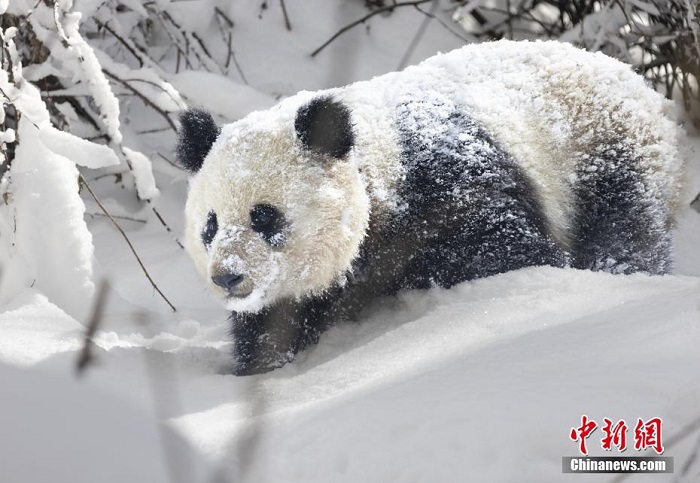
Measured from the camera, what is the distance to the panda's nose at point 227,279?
8.38 feet

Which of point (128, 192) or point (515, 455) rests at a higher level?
point (515, 455)

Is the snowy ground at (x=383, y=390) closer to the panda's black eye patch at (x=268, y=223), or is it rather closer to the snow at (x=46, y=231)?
the snow at (x=46, y=231)

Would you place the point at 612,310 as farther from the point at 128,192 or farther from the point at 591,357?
the point at 128,192

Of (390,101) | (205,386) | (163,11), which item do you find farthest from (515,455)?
(163,11)

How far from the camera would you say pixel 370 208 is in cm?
273

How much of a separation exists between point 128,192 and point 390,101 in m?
2.13

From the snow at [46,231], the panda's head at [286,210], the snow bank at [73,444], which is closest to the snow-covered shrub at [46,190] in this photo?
the snow at [46,231]

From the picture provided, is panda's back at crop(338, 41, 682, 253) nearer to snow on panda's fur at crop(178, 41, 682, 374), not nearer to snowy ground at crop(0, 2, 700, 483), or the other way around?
snow on panda's fur at crop(178, 41, 682, 374)

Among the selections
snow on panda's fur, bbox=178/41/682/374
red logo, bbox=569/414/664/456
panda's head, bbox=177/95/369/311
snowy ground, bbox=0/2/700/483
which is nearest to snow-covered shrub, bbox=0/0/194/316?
snowy ground, bbox=0/2/700/483

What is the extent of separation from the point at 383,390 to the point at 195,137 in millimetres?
1313

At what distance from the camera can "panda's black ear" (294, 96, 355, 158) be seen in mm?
2639

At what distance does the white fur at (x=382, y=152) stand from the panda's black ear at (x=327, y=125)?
0.17 ft

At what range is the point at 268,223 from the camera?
2.63 m

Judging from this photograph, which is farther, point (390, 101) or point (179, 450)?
point (390, 101)
